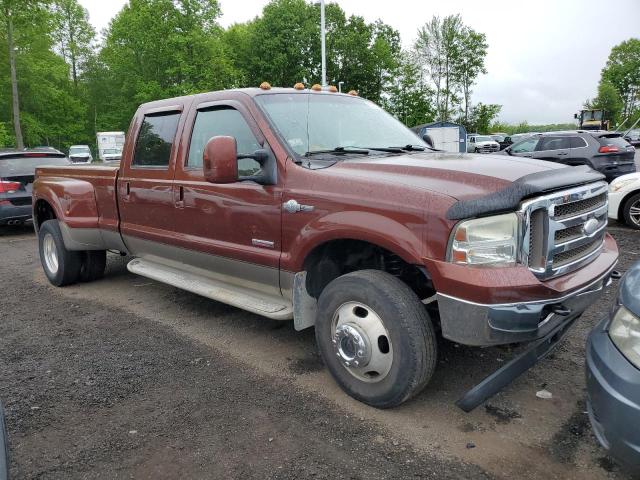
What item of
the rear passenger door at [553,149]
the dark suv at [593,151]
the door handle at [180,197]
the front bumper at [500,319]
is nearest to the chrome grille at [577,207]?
the front bumper at [500,319]

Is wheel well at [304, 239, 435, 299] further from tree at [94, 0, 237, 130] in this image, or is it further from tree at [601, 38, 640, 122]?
tree at [601, 38, 640, 122]

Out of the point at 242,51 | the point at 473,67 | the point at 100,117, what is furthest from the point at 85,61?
the point at 473,67

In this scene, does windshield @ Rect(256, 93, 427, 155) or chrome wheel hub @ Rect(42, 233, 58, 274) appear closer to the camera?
windshield @ Rect(256, 93, 427, 155)

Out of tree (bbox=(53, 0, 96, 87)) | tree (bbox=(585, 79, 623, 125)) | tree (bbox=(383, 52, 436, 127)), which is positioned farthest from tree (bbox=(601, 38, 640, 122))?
tree (bbox=(53, 0, 96, 87))

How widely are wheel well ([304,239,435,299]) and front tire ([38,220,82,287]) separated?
11.9 feet

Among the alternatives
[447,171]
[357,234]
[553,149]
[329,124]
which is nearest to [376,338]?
[357,234]

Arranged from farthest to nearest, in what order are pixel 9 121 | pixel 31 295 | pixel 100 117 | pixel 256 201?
1. pixel 100 117
2. pixel 9 121
3. pixel 31 295
4. pixel 256 201

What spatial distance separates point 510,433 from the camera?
2.88m

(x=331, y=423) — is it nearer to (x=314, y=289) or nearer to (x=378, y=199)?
(x=314, y=289)

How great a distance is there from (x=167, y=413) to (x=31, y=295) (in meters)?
3.61

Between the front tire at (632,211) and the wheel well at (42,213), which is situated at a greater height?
the wheel well at (42,213)

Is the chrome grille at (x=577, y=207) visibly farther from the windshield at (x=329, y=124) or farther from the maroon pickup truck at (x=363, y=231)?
the windshield at (x=329, y=124)

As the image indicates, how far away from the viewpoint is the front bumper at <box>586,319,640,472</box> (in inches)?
76.9

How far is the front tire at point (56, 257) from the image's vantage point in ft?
19.2
